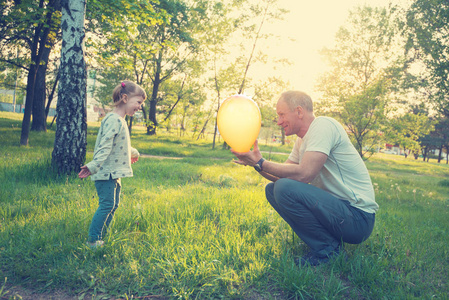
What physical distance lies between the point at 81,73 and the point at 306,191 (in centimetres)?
502

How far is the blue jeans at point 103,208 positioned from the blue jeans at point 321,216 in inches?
68.4

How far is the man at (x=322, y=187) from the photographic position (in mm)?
2752

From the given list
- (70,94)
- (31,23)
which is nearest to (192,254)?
(70,94)

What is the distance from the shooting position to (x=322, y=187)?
10.1ft

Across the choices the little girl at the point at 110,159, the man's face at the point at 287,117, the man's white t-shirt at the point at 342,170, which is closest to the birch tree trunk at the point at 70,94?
the little girl at the point at 110,159

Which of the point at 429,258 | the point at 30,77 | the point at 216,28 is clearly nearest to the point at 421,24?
the point at 216,28

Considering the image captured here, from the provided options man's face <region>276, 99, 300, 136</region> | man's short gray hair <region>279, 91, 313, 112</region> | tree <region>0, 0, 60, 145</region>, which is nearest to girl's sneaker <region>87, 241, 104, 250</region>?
man's face <region>276, 99, 300, 136</region>

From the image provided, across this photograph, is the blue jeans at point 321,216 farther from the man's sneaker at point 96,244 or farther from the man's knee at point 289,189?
the man's sneaker at point 96,244

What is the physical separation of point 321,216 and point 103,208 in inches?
87.8

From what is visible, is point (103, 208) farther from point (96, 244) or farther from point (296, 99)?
point (296, 99)

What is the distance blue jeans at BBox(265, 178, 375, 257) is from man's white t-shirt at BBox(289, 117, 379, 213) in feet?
0.34

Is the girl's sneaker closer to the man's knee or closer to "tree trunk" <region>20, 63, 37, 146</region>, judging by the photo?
the man's knee

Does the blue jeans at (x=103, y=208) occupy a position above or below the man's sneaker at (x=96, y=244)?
above

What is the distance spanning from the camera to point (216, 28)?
16.9 m
